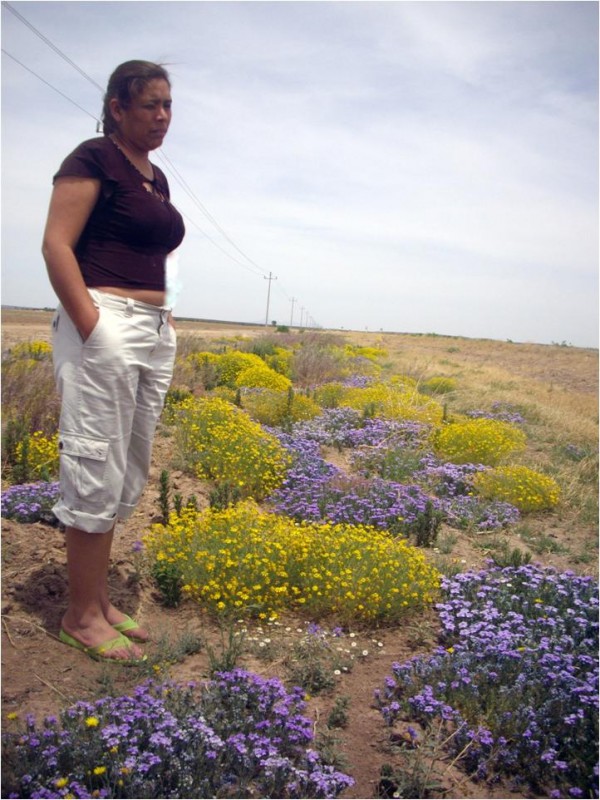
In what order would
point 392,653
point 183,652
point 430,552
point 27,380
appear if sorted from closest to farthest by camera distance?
1. point 183,652
2. point 392,653
3. point 430,552
4. point 27,380

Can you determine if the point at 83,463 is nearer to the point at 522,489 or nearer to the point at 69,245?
the point at 69,245

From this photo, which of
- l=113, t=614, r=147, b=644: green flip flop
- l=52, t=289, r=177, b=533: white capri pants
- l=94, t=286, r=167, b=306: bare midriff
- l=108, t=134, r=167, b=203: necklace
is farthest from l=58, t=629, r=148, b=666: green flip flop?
l=108, t=134, r=167, b=203: necklace

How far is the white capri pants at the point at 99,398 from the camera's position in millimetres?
2309

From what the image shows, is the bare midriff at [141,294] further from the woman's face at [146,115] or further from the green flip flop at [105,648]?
the green flip flop at [105,648]

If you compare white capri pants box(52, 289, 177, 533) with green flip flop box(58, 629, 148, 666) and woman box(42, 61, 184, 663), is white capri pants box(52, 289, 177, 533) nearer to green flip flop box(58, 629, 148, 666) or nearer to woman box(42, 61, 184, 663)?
woman box(42, 61, 184, 663)

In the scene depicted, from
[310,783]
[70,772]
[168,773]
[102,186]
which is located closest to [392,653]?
[310,783]

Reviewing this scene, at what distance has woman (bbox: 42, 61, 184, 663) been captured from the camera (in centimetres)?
225

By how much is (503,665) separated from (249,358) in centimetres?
859

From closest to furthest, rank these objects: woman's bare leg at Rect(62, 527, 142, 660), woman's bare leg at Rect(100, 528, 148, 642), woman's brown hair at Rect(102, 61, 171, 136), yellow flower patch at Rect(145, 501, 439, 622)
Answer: woman's brown hair at Rect(102, 61, 171, 136), woman's bare leg at Rect(62, 527, 142, 660), woman's bare leg at Rect(100, 528, 148, 642), yellow flower patch at Rect(145, 501, 439, 622)

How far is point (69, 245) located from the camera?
2.24 meters

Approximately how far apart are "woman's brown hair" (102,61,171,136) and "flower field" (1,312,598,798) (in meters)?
2.17

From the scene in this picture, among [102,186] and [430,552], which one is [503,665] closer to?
[430,552]

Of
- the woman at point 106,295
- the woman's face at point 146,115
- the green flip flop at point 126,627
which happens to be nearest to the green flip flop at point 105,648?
the woman at point 106,295

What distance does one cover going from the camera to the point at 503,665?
2842mm
